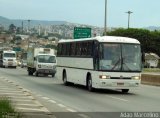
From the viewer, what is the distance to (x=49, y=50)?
165 ft

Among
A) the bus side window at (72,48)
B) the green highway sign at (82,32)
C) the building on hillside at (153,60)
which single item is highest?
the green highway sign at (82,32)

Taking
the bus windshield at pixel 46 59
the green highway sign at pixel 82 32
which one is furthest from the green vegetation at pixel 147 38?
the bus windshield at pixel 46 59

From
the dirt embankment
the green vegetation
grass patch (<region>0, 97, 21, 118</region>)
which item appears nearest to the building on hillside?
the green vegetation

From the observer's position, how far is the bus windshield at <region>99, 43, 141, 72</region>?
25094mm

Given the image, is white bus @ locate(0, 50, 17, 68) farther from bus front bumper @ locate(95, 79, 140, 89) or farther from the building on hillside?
the building on hillside

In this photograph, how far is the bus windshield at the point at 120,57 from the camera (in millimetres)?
25094

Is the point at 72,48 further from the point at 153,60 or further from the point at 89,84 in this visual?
the point at 153,60

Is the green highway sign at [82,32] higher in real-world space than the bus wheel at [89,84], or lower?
higher

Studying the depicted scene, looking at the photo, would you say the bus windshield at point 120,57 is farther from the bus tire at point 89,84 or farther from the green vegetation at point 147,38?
the green vegetation at point 147,38

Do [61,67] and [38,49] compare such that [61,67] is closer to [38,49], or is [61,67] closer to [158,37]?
[38,49]

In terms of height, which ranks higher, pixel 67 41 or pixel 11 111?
pixel 67 41

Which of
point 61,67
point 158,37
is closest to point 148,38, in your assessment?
point 158,37

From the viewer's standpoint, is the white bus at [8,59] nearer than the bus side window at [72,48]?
No

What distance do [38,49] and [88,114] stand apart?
36590 millimetres
